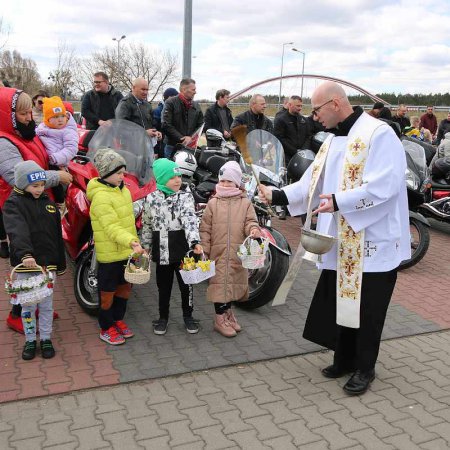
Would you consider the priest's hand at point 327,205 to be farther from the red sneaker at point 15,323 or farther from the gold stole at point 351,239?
the red sneaker at point 15,323

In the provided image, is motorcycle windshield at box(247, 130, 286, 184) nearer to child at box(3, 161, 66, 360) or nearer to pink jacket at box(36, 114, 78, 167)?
pink jacket at box(36, 114, 78, 167)

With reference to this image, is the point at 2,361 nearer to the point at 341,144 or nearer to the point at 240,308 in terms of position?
the point at 240,308

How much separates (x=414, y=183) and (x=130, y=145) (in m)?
3.88

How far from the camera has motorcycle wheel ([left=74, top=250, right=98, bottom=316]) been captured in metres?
4.50

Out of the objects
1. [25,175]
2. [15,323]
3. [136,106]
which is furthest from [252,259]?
[136,106]

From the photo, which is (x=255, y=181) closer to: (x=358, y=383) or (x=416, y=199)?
(x=358, y=383)

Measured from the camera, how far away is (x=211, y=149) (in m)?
5.85

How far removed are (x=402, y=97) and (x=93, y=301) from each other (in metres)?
58.1

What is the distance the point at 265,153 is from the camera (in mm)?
5512

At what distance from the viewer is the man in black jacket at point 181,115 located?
7.81m

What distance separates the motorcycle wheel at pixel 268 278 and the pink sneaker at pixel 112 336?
121 cm

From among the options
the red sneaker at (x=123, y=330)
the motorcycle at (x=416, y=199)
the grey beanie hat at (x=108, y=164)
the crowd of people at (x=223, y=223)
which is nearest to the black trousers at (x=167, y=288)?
the crowd of people at (x=223, y=223)

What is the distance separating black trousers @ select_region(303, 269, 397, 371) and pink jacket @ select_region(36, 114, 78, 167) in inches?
96.5

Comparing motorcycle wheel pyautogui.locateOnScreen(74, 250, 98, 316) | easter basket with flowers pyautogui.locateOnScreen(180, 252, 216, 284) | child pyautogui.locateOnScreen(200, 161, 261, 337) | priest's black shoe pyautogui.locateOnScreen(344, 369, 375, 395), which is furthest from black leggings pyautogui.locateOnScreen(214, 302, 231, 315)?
priest's black shoe pyautogui.locateOnScreen(344, 369, 375, 395)
